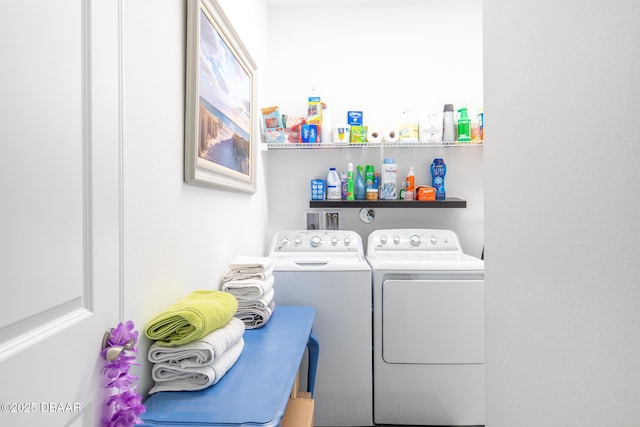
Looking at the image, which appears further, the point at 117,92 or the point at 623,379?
the point at 117,92

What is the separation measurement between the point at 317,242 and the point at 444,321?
95 centimetres

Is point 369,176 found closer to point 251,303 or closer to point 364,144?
point 364,144

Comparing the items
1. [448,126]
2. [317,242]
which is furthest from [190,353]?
[448,126]

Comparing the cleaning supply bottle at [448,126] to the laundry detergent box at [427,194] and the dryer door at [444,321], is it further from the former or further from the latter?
the dryer door at [444,321]

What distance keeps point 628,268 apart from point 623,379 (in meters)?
0.19

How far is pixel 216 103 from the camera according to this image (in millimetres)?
1547

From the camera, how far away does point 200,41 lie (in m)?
1.38

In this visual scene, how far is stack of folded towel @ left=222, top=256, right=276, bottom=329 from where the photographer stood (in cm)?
161

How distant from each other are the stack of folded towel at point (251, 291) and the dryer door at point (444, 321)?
80cm

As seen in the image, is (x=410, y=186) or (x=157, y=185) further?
(x=410, y=186)

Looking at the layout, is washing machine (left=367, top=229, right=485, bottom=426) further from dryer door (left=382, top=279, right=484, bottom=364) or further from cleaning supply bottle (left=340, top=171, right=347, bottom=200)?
cleaning supply bottle (left=340, top=171, right=347, bottom=200)

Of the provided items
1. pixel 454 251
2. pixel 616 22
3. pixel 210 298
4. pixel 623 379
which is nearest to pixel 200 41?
pixel 210 298

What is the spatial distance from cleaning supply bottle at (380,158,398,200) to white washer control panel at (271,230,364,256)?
0.36 meters

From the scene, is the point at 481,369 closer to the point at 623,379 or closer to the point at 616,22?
the point at 623,379
